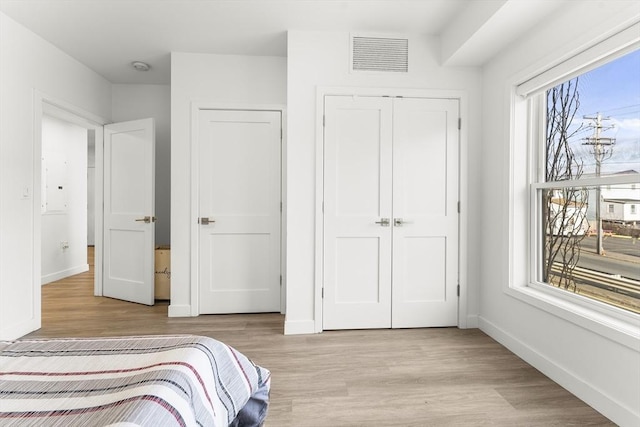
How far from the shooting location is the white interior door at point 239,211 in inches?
133

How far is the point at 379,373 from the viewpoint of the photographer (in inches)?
87.4

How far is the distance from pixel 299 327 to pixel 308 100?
1.95 meters

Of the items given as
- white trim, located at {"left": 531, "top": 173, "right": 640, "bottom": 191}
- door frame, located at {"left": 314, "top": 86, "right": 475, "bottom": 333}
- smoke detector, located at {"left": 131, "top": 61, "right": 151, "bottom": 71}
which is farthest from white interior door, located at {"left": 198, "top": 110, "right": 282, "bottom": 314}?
white trim, located at {"left": 531, "top": 173, "right": 640, "bottom": 191}

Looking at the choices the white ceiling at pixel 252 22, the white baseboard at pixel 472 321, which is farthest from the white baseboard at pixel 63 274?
the white baseboard at pixel 472 321

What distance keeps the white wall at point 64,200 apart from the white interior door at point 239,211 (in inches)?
117

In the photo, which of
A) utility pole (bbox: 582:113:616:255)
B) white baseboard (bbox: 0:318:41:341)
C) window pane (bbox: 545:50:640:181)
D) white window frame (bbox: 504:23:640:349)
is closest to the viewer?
window pane (bbox: 545:50:640:181)

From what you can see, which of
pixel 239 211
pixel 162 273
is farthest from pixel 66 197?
pixel 239 211

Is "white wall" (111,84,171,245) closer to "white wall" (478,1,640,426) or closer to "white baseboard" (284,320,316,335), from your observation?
"white baseboard" (284,320,316,335)

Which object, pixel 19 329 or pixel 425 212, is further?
pixel 425 212

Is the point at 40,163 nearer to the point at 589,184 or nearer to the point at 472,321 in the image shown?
the point at 472,321

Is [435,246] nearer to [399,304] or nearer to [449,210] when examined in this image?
[449,210]

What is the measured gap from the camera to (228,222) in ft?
11.2

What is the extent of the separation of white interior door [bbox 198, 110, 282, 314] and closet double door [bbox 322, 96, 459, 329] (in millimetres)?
728

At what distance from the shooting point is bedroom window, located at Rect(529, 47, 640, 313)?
73.1 inches
